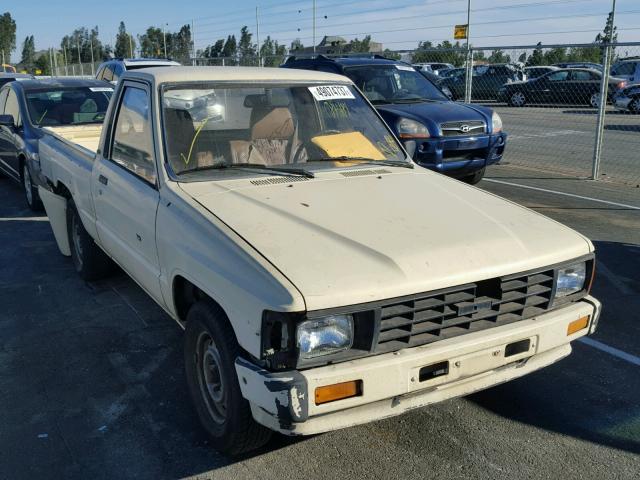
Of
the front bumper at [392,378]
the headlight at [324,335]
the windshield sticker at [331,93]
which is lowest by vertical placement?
the front bumper at [392,378]

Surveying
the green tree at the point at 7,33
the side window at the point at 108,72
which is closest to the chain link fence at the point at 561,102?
the side window at the point at 108,72

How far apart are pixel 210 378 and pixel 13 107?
6.92m

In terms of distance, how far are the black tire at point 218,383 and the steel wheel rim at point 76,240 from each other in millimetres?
2736

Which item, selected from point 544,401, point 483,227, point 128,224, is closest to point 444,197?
point 483,227

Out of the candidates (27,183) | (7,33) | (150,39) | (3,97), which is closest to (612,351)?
(27,183)

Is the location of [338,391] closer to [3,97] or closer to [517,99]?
[3,97]

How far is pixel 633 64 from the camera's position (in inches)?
1062

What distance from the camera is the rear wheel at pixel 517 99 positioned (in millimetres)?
25245

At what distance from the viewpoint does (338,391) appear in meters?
2.69

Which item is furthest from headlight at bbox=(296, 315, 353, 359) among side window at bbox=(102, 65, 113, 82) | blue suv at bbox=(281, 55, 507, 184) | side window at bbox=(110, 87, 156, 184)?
side window at bbox=(102, 65, 113, 82)

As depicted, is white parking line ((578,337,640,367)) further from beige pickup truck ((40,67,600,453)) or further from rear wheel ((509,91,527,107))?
rear wheel ((509,91,527,107))

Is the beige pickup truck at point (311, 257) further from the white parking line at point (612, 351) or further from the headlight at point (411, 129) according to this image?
the headlight at point (411, 129)

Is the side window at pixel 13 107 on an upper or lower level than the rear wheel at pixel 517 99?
upper

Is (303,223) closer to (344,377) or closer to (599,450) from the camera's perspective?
(344,377)
